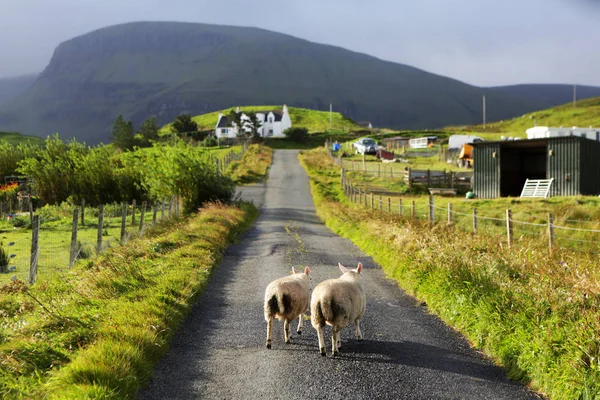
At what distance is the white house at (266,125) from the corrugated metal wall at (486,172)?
308 ft

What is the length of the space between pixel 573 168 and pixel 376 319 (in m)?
32.6

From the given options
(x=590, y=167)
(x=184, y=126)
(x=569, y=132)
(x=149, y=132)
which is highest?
(x=184, y=126)

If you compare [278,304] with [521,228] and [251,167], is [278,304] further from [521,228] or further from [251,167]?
[251,167]

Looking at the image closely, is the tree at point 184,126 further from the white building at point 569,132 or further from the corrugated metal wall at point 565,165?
the corrugated metal wall at point 565,165

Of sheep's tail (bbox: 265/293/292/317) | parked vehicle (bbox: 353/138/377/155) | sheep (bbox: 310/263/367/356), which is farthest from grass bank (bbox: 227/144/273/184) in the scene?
sheep (bbox: 310/263/367/356)

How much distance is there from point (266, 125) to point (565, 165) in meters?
108

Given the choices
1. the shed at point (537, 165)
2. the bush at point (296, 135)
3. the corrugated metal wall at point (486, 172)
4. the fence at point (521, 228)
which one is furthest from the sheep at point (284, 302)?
Answer: the bush at point (296, 135)

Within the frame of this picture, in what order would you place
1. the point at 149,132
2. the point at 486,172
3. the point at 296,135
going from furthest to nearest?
the point at 296,135
the point at 149,132
the point at 486,172

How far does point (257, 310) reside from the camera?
1116cm

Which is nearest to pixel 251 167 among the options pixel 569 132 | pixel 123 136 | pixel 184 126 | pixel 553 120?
pixel 569 132

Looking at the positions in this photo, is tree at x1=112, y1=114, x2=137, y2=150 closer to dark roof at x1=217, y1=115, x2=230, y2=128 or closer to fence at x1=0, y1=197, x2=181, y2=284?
dark roof at x1=217, y1=115, x2=230, y2=128

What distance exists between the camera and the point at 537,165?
46.3 m

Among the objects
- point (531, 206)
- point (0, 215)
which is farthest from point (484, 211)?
point (0, 215)

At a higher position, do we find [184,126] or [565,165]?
[184,126]
